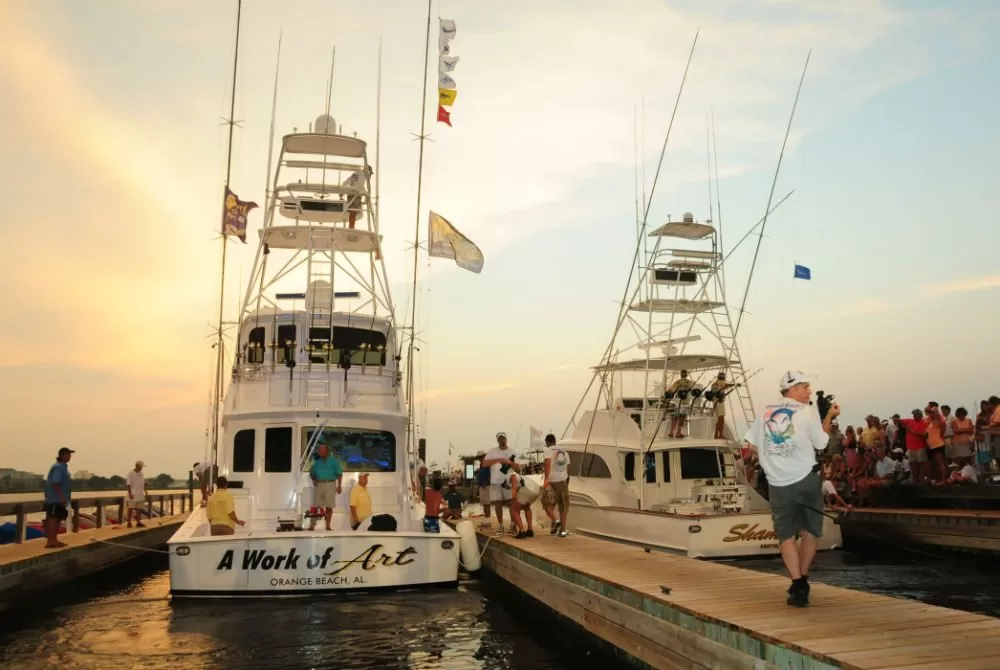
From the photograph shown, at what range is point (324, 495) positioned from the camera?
1508 cm

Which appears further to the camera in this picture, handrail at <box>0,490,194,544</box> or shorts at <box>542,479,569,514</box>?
shorts at <box>542,479,569,514</box>

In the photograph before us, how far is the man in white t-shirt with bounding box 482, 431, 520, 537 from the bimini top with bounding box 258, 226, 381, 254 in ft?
17.2

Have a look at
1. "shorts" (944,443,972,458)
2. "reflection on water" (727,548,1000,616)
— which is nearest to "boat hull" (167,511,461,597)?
"reflection on water" (727,548,1000,616)

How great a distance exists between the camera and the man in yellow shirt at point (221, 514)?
13969mm

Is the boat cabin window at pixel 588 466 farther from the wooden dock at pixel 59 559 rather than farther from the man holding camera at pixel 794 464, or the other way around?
the man holding camera at pixel 794 464

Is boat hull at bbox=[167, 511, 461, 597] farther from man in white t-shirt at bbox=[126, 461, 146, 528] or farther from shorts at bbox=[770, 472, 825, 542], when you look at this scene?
man in white t-shirt at bbox=[126, 461, 146, 528]

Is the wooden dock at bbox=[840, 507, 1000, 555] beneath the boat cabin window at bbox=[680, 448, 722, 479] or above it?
beneath

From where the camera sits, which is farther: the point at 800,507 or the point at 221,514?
the point at 221,514

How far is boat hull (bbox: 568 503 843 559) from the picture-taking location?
16.9 m

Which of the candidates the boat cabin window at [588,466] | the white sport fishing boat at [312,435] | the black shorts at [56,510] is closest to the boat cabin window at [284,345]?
the white sport fishing boat at [312,435]

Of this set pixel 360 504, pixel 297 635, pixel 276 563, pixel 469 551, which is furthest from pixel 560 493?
pixel 297 635

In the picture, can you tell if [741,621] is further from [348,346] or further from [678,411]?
[678,411]

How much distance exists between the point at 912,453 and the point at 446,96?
1477cm

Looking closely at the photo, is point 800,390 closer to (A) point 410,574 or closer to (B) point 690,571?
(B) point 690,571
